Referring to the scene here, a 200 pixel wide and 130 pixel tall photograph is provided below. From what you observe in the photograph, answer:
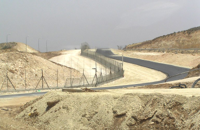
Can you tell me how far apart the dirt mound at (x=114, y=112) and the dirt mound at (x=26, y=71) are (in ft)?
81.7

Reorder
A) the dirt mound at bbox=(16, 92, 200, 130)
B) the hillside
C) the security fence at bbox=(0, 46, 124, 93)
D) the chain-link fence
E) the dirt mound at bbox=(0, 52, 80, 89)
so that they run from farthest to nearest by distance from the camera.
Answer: the hillside < the chain-link fence < the dirt mound at bbox=(0, 52, 80, 89) < the security fence at bbox=(0, 46, 124, 93) < the dirt mound at bbox=(16, 92, 200, 130)

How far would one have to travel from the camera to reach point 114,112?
36.8 ft

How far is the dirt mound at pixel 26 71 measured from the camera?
40000mm

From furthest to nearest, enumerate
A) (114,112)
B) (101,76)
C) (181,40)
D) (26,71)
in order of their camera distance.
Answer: (181,40) → (101,76) → (26,71) → (114,112)

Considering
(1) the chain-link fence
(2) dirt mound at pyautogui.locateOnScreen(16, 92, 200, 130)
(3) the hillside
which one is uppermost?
(3) the hillside

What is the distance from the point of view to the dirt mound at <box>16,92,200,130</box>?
9469 millimetres

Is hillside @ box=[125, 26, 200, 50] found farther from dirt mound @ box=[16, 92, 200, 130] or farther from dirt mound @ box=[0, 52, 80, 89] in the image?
dirt mound @ box=[16, 92, 200, 130]

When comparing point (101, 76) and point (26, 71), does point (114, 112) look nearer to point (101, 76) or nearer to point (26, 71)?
point (101, 76)

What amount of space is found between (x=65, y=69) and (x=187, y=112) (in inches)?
1763

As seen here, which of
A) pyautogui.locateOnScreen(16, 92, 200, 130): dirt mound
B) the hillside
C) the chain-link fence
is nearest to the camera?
pyautogui.locateOnScreen(16, 92, 200, 130): dirt mound

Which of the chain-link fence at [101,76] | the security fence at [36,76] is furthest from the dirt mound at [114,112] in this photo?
the chain-link fence at [101,76]

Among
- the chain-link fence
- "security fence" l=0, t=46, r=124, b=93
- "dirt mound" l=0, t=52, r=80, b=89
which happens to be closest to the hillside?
the chain-link fence

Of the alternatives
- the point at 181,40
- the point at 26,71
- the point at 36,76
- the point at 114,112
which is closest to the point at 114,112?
the point at 114,112

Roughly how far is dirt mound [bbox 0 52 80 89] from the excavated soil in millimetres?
24736
